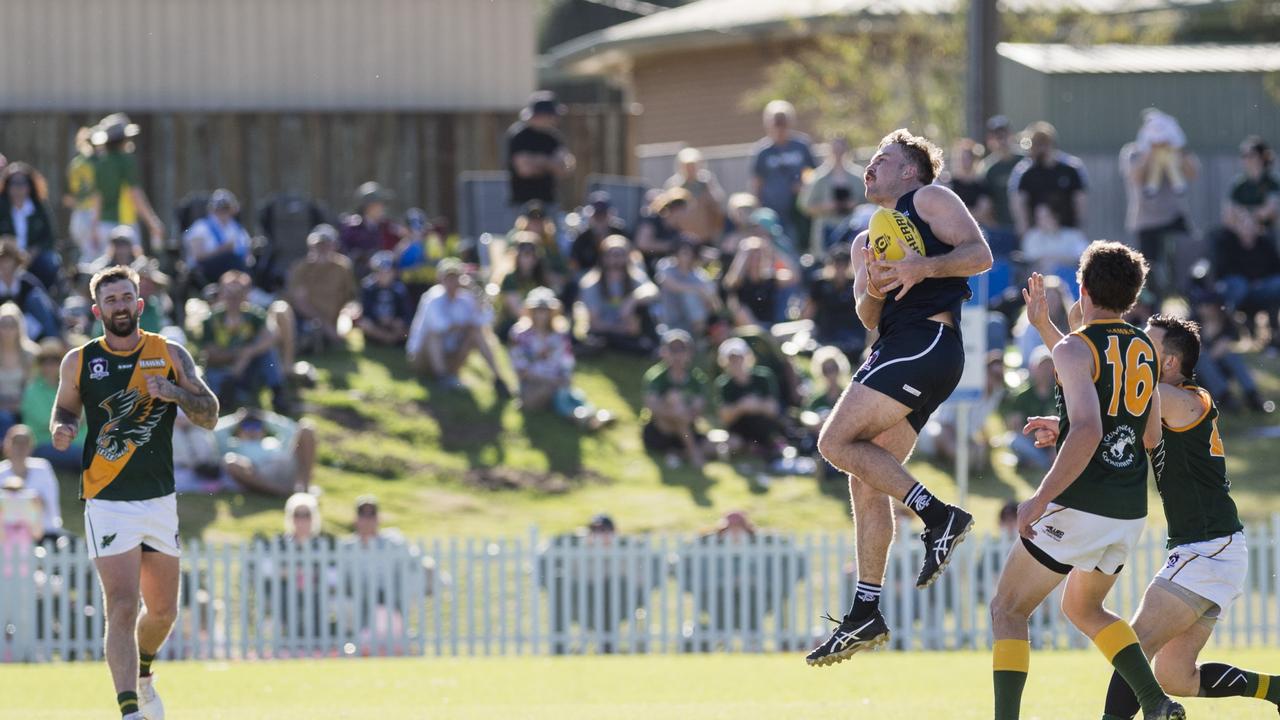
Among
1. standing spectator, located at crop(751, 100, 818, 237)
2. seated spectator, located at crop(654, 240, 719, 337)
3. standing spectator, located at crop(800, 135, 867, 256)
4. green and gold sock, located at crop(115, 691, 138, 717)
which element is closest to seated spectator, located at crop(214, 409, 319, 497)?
seated spectator, located at crop(654, 240, 719, 337)

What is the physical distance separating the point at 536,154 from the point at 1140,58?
13.1 m

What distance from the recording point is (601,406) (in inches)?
813

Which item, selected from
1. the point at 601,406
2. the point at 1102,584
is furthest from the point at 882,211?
the point at 601,406

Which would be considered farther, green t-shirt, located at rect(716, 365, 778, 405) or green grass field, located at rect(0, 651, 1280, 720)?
green t-shirt, located at rect(716, 365, 778, 405)

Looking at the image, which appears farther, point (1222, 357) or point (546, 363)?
point (1222, 357)

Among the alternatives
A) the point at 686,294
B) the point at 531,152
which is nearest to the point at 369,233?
the point at 531,152

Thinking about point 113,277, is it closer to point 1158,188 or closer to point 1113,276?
point 1113,276

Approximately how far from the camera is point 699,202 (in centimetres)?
2336

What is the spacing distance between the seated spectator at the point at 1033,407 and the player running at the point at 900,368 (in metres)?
10.8

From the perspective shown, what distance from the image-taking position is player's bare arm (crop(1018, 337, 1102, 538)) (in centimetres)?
753

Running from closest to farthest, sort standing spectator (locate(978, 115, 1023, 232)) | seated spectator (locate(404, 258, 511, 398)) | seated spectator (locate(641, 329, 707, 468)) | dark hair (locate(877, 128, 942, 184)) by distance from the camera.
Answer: dark hair (locate(877, 128, 942, 184)) < seated spectator (locate(641, 329, 707, 468)) < seated spectator (locate(404, 258, 511, 398)) < standing spectator (locate(978, 115, 1023, 232))

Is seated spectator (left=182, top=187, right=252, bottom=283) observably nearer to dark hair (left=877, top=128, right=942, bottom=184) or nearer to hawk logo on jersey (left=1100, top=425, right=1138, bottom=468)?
dark hair (left=877, top=128, right=942, bottom=184)

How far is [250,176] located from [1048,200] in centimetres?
1087

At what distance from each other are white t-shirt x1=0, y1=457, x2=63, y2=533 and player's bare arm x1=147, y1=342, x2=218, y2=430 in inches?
Result: 265
